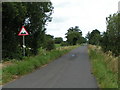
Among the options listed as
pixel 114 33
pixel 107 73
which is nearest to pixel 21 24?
pixel 114 33

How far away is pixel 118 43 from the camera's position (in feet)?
73.1

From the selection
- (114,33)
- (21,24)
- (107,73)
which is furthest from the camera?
(114,33)

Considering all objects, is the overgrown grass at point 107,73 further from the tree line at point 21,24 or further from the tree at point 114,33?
the tree at point 114,33

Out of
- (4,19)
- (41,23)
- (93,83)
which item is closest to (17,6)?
(4,19)

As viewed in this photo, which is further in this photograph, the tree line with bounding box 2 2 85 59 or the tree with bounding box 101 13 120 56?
the tree with bounding box 101 13 120 56

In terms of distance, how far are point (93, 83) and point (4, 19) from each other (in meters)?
10.4

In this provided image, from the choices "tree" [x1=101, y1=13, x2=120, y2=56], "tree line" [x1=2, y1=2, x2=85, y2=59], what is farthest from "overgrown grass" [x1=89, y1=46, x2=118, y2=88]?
"tree" [x1=101, y1=13, x2=120, y2=56]

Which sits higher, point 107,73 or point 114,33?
point 114,33

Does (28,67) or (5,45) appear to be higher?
(5,45)

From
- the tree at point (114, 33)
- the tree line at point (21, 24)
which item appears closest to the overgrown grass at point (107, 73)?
the tree line at point (21, 24)

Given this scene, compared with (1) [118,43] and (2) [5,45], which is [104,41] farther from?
(2) [5,45]

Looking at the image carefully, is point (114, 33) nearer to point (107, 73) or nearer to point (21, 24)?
point (21, 24)

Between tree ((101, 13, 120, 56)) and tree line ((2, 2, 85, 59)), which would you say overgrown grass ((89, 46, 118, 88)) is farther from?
tree ((101, 13, 120, 56))

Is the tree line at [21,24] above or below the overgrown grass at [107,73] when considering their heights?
above
